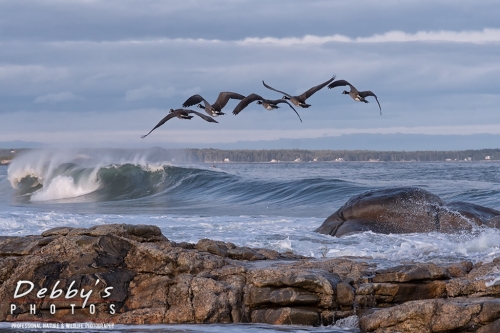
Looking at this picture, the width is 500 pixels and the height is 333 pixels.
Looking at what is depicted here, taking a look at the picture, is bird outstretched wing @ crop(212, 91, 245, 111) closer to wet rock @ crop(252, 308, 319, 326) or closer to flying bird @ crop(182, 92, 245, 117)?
flying bird @ crop(182, 92, 245, 117)

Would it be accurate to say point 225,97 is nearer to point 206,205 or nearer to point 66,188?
point 206,205

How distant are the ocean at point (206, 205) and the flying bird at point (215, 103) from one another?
2.19 metres

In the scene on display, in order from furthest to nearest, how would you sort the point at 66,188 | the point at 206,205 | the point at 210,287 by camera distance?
the point at 66,188, the point at 206,205, the point at 210,287

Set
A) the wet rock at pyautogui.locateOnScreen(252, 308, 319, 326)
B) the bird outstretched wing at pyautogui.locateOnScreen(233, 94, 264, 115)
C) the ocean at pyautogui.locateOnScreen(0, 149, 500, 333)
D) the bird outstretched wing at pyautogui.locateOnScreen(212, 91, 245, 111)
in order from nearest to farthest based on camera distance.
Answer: the wet rock at pyautogui.locateOnScreen(252, 308, 319, 326) < the ocean at pyautogui.locateOnScreen(0, 149, 500, 333) < the bird outstretched wing at pyautogui.locateOnScreen(233, 94, 264, 115) < the bird outstretched wing at pyautogui.locateOnScreen(212, 91, 245, 111)

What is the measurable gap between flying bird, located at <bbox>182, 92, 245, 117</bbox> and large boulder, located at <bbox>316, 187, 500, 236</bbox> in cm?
288

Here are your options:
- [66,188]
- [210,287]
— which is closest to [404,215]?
[210,287]

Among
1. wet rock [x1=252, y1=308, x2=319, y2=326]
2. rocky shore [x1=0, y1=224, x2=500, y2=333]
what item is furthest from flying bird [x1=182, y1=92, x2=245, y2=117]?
wet rock [x1=252, y1=308, x2=319, y2=326]

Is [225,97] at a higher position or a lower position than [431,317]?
higher

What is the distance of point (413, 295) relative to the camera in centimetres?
746

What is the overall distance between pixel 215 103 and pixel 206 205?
12.6 meters

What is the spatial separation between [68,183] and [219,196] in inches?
388

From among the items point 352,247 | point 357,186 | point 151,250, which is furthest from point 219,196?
point 151,250

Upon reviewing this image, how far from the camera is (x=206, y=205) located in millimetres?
25266

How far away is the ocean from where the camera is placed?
10.7 m
